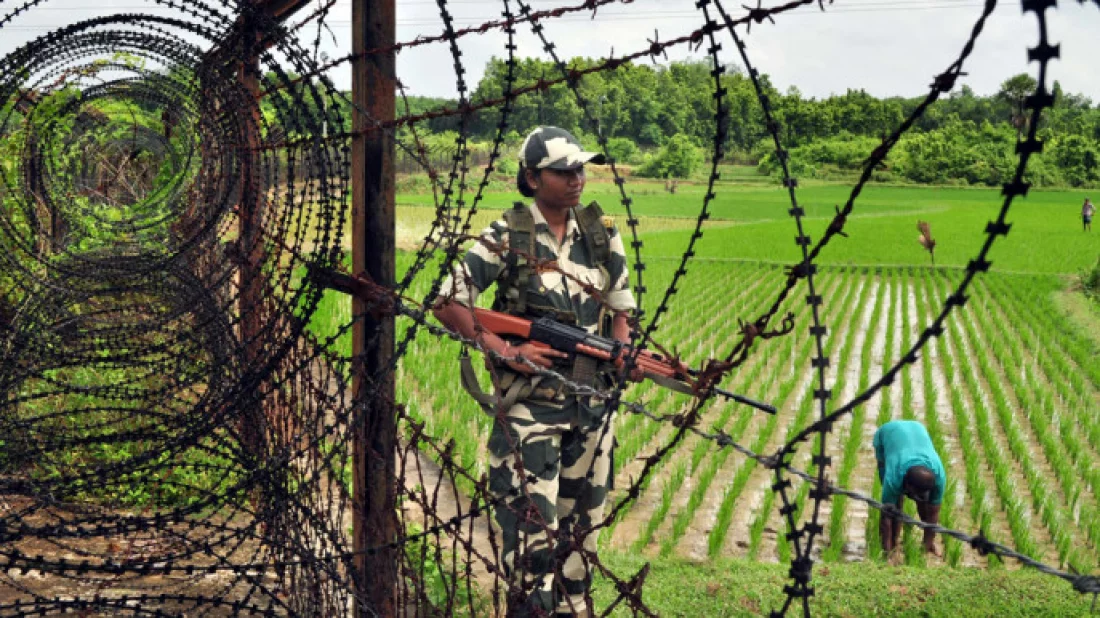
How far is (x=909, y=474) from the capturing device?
515 centimetres

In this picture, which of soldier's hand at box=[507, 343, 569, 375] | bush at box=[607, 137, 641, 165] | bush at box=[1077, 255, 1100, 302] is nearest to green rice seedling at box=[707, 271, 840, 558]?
soldier's hand at box=[507, 343, 569, 375]

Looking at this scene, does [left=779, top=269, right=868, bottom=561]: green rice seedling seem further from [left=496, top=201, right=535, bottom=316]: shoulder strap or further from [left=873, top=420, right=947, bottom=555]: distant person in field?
[left=496, top=201, right=535, bottom=316]: shoulder strap

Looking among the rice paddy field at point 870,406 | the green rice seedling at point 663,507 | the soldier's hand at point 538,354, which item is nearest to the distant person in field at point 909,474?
the rice paddy field at point 870,406

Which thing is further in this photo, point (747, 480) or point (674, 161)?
point (674, 161)

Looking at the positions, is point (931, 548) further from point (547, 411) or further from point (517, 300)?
point (517, 300)

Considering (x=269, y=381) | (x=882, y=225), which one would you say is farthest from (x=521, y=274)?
(x=882, y=225)

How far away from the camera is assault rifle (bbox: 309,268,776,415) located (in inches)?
101

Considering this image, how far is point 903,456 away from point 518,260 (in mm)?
2893

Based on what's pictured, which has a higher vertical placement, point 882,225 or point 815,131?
point 815,131

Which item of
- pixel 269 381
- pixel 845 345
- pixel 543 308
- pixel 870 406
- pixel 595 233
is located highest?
pixel 595 233

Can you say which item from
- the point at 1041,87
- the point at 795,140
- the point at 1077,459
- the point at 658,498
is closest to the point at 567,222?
the point at 1041,87

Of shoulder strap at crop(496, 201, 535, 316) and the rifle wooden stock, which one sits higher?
shoulder strap at crop(496, 201, 535, 316)

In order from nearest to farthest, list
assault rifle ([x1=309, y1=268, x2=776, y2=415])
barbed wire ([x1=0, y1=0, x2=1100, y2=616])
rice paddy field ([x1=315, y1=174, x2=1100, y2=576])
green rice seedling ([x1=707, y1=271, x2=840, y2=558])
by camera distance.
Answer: barbed wire ([x1=0, y1=0, x2=1100, y2=616]) < assault rifle ([x1=309, y1=268, x2=776, y2=415]) < green rice seedling ([x1=707, y1=271, x2=840, y2=558]) < rice paddy field ([x1=315, y1=174, x2=1100, y2=576])

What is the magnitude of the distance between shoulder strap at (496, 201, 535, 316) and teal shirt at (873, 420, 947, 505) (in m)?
2.68
